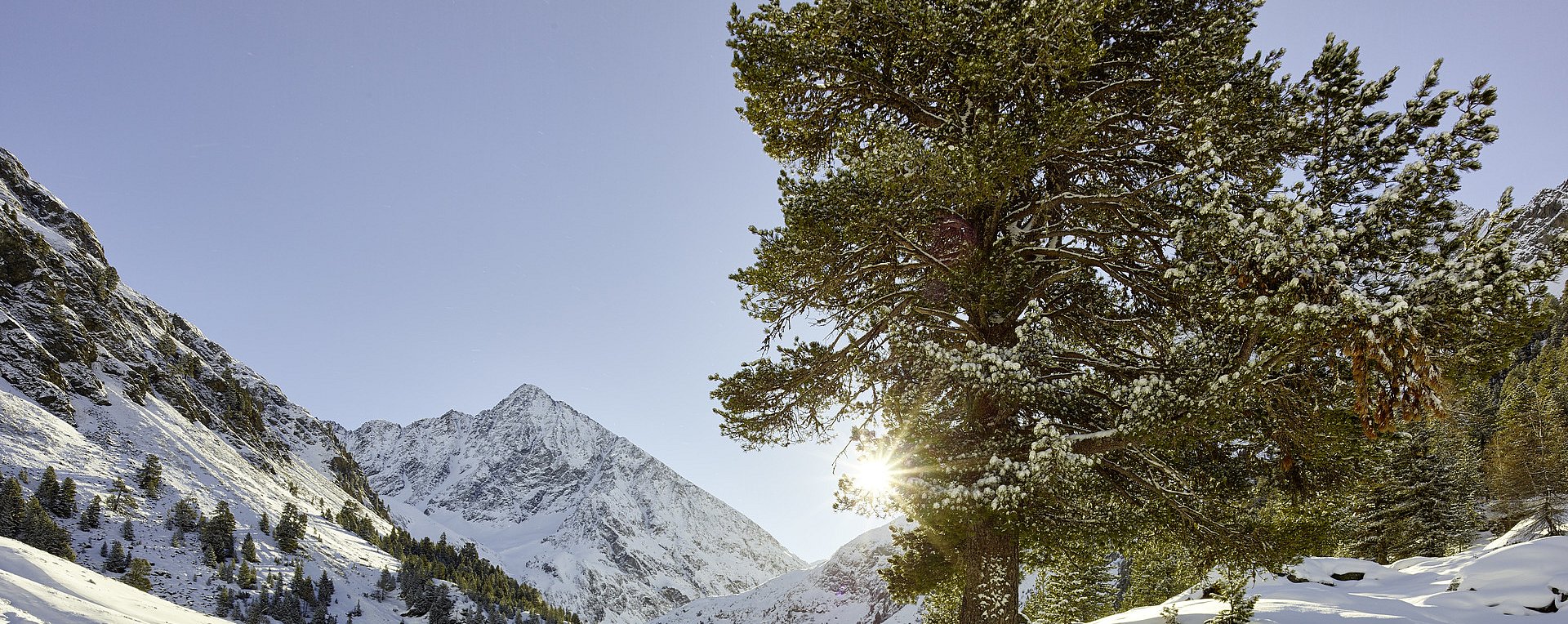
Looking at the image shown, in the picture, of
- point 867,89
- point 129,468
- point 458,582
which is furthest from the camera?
point 458,582

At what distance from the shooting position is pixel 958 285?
780cm

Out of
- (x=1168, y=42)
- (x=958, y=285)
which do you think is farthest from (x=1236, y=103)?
(x=958, y=285)

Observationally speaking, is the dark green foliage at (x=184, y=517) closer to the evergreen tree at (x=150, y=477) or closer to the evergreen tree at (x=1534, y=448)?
the evergreen tree at (x=150, y=477)

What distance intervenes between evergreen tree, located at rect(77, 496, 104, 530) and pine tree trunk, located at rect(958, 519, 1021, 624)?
13742 cm

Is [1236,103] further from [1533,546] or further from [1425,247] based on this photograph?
[1533,546]

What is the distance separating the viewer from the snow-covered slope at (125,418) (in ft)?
323

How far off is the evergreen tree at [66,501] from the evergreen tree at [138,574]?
44.6 feet

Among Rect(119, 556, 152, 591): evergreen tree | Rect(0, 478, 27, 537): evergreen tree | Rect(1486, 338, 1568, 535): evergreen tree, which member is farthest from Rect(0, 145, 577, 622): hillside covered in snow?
Rect(1486, 338, 1568, 535): evergreen tree

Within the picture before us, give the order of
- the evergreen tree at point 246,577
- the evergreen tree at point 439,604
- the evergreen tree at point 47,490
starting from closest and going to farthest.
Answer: the evergreen tree at point 47,490 < the evergreen tree at point 246,577 < the evergreen tree at point 439,604

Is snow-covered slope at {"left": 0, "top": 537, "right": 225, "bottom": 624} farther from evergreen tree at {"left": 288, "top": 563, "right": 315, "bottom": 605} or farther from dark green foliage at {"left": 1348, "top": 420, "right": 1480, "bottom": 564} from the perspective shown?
evergreen tree at {"left": 288, "top": 563, "right": 315, "bottom": 605}

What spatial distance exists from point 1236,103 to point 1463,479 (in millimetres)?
44360

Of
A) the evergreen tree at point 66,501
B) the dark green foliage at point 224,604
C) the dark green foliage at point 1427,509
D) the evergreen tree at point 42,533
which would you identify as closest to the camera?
the dark green foliage at point 1427,509

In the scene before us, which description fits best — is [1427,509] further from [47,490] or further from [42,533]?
[47,490]

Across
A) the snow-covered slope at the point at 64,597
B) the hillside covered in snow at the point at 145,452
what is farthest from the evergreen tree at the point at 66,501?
the snow-covered slope at the point at 64,597
